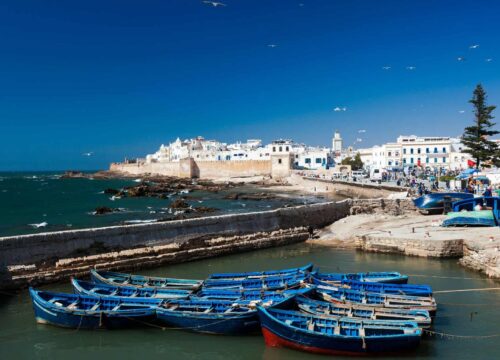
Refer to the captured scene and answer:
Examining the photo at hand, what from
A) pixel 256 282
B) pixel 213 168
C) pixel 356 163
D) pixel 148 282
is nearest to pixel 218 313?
pixel 256 282

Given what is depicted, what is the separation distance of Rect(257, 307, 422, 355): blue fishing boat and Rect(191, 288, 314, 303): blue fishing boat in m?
1.39

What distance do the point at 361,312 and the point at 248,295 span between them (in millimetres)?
3278

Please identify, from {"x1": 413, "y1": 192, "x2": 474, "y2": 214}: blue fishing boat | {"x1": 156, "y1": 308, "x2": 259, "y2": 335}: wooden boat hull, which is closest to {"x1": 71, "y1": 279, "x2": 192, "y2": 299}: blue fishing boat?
{"x1": 156, "y1": 308, "x2": 259, "y2": 335}: wooden boat hull

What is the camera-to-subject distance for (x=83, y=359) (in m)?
11.0

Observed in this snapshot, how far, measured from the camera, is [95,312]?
12.4 meters

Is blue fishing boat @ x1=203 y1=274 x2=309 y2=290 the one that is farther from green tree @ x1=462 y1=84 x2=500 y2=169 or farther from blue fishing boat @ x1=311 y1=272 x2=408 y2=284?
green tree @ x1=462 y1=84 x2=500 y2=169

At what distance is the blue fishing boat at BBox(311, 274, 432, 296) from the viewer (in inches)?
529

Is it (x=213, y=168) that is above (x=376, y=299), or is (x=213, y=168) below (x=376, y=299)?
above

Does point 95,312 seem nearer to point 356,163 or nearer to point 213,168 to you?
point 356,163

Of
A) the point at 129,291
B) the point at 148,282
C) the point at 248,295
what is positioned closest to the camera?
the point at 248,295

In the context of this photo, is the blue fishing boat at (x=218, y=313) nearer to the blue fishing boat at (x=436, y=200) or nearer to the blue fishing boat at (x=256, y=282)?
the blue fishing boat at (x=256, y=282)

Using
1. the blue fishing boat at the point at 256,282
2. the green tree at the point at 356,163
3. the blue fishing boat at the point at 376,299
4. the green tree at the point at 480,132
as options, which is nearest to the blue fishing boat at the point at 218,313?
the blue fishing boat at the point at 376,299

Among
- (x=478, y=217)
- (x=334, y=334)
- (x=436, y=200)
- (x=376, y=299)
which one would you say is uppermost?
(x=436, y=200)

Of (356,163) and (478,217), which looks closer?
(478,217)
